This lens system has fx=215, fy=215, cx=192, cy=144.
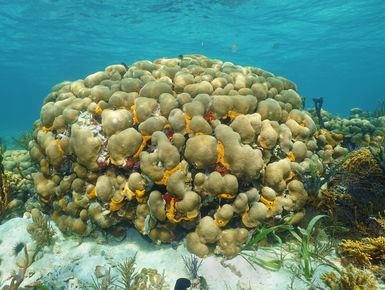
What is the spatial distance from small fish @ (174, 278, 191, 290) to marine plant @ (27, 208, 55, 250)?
94.1 inches

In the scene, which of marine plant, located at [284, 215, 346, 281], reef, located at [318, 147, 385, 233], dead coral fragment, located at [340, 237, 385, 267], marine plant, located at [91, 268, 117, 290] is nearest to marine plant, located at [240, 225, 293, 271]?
marine plant, located at [284, 215, 346, 281]

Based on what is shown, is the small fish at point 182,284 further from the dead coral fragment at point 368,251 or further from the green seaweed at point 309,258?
the dead coral fragment at point 368,251

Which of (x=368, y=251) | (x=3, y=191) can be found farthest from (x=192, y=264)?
(x=3, y=191)

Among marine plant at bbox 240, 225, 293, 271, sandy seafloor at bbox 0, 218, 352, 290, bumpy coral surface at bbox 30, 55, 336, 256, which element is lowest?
sandy seafloor at bbox 0, 218, 352, 290

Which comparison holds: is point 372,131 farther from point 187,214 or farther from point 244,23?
point 244,23

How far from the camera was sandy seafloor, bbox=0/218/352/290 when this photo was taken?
2.84 m

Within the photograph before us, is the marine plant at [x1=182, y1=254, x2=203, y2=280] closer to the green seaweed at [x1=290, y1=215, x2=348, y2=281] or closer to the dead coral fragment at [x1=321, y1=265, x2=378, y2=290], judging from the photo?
the green seaweed at [x1=290, y1=215, x2=348, y2=281]

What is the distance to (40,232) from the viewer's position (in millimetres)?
3529

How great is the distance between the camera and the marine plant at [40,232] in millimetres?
3494

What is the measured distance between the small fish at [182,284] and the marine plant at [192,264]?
13cm

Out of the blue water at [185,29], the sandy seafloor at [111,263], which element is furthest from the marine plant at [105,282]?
the blue water at [185,29]

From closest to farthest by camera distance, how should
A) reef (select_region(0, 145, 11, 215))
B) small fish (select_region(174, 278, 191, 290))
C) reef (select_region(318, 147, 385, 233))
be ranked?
small fish (select_region(174, 278, 191, 290)) < reef (select_region(318, 147, 385, 233)) < reef (select_region(0, 145, 11, 215))

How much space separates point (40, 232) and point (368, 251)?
485cm

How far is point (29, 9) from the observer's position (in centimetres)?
2025
